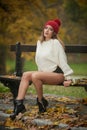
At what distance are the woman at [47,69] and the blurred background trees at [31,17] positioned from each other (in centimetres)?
586

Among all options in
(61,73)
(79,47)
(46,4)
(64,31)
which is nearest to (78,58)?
(64,31)

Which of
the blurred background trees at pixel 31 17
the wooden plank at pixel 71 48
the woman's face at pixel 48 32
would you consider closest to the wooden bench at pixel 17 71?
the wooden plank at pixel 71 48

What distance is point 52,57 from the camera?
5.94 metres

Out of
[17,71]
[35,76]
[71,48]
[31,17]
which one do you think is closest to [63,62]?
[35,76]

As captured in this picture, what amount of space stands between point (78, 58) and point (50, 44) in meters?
7.15

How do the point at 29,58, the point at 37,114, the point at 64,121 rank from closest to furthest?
1. the point at 64,121
2. the point at 37,114
3. the point at 29,58

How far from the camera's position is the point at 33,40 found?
39.6 ft

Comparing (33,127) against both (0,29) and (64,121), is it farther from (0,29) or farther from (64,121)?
(0,29)

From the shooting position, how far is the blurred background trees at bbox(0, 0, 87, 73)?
12094 mm

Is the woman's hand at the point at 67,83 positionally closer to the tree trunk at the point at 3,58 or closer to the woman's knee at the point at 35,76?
the woman's knee at the point at 35,76

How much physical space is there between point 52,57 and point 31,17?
6785 mm

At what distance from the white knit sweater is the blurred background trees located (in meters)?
5.88

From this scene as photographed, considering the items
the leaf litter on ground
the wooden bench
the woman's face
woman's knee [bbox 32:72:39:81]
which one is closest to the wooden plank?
the wooden bench

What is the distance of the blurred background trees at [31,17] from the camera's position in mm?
12094
